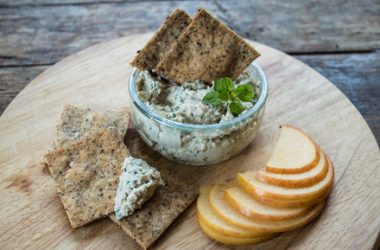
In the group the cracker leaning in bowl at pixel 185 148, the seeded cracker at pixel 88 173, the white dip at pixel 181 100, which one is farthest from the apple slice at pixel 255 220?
the seeded cracker at pixel 88 173

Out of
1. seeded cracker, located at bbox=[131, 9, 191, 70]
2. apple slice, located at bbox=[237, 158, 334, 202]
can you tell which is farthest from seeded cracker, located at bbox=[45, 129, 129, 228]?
apple slice, located at bbox=[237, 158, 334, 202]

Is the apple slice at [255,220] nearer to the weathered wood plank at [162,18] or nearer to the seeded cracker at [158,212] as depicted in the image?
the seeded cracker at [158,212]

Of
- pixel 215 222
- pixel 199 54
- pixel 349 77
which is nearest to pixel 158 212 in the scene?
pixel 215 222

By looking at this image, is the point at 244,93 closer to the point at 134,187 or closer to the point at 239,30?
the point at 134,187

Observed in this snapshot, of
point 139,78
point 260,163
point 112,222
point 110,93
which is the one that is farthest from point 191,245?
point 110,93

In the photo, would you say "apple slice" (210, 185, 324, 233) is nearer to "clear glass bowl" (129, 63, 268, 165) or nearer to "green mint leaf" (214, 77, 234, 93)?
"clear glass bowl" (129, 63, 268, 165)

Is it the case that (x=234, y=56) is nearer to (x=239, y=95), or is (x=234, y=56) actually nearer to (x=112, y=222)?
(x=239, y=95)
